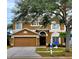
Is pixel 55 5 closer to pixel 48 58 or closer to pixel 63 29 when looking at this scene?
pixel 63 29

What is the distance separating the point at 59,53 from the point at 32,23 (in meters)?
0.61

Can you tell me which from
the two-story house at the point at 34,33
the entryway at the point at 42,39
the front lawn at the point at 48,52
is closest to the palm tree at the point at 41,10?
the two-story house at the point at 34,33

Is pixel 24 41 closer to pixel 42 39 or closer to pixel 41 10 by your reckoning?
pixel 42 39

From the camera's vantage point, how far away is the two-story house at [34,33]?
6.51 feet

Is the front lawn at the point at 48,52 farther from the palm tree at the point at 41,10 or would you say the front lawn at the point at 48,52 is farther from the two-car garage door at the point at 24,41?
the palm tree at the point at 41,10

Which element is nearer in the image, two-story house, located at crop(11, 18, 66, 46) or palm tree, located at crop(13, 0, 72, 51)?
two-story house, located at crop(11, 18, 66, 46)

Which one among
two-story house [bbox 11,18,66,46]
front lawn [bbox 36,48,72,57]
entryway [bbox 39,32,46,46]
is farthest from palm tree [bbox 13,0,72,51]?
front lawn [bbox 36,48,72,57]

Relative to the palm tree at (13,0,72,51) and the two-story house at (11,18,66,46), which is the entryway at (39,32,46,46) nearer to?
the two-story house at (11,18,66,46)

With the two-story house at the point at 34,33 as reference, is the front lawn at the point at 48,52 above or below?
below

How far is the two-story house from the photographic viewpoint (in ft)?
6.51

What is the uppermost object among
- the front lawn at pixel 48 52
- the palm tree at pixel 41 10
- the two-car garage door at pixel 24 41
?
the palm tree at pixel 41 10

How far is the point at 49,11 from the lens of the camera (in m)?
2.32

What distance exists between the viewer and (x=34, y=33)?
2217mm
